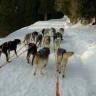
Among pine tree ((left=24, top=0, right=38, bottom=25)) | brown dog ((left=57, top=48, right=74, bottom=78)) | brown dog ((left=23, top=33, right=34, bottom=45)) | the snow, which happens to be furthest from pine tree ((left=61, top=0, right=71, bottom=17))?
brown dog ((left=57, top=48, right=74, bottom=78))

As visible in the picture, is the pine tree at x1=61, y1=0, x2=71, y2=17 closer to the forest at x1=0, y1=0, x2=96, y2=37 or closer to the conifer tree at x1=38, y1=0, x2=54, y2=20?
the forest at x1=0, y1=0, x2=96, y2=37

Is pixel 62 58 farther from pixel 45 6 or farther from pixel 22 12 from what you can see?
pixel 22 12

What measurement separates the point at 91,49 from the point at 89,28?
9321mm

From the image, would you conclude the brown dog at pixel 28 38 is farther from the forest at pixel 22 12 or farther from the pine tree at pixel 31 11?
the pine tree at pixel 31 11

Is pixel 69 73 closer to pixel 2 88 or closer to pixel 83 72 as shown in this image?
pixel 83 72

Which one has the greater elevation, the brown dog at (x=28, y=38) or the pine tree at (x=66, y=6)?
the pine tree at (x=66, y=6)

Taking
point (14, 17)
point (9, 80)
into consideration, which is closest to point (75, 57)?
point (9, 80)

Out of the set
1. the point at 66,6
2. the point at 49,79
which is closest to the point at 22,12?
the point at 66,6

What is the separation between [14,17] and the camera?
41875mm

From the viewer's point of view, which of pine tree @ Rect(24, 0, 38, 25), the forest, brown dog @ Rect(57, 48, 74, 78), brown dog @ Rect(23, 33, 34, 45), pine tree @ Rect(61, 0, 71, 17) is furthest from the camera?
pine tree @ Rect(24, 0, 38, 25)

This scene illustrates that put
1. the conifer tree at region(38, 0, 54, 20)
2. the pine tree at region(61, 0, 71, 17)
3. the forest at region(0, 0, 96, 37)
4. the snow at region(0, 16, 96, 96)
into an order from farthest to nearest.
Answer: the forest at region(0, 0, 96, 37)
the conifer tree at region(38, 0, 54, 20)
the pine tree at region(61, 0, 71, 17)
the snow at region(0, 16, 96, 96)

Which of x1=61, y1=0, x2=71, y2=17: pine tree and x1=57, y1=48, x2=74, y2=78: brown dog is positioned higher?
x1=61, y1=0, x2=71, y2=17: pine tree

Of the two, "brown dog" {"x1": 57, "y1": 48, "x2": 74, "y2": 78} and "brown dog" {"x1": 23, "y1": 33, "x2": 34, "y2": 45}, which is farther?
"brown dog" {"x1": 23, "y1": 33, "x2": 34, "y2": 45}

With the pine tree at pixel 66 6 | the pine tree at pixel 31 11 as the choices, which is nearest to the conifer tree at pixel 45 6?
the pine tree at pixel 31 11
